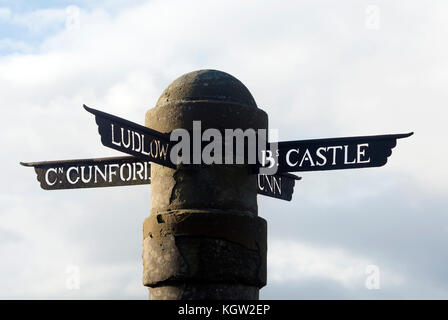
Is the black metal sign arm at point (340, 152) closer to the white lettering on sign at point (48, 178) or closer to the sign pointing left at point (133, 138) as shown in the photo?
the sign pointing left at point (133, 138)

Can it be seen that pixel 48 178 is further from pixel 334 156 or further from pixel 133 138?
pixel 334 156

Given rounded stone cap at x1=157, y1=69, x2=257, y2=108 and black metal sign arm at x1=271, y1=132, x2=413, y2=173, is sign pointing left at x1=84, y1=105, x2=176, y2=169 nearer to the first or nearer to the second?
rounded stone cap at x1=157, y1=69, x2=257, y2=108

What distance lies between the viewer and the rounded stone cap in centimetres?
933

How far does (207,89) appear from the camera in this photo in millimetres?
9352

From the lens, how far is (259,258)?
9164 millimetres

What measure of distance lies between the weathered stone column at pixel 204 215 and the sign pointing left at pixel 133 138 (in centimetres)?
25

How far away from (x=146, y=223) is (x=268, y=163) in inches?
47.6

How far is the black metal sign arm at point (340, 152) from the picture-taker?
901cm

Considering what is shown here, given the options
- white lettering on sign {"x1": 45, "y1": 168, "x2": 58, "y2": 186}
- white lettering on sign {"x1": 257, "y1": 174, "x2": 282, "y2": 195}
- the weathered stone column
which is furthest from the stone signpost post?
white lettering on sign {"x1": 45, "y1": 168, "x2": 58, "y2": 186}

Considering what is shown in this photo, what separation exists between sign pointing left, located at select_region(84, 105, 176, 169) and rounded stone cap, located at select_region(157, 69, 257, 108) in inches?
20.2

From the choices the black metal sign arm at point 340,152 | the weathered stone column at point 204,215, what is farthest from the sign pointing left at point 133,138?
the black metal sign arm at point 340,152

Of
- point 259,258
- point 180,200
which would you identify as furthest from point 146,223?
point 259,258

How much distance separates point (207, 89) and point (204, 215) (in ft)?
3.88
